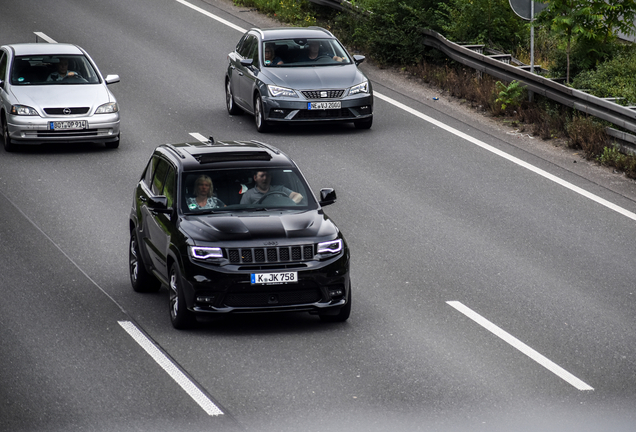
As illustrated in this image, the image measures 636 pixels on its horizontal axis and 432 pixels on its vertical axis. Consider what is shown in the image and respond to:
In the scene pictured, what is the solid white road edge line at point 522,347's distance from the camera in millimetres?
9602

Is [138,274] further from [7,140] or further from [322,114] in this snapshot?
[322,114]

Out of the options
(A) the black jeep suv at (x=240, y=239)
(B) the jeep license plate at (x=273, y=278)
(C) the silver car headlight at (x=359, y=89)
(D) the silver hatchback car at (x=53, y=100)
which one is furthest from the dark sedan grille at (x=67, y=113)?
(B) the jeep license plate at (x=273, y=278)

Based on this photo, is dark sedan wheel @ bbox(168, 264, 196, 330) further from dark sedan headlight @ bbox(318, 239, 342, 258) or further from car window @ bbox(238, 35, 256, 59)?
car window @ bbox(238, 35, 256, 59)

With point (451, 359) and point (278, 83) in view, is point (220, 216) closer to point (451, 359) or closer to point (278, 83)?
point (451, 359)

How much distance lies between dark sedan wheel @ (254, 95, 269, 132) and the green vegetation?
4.07 m

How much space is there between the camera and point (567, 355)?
10.3m

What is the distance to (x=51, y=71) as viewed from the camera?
20.2 meters

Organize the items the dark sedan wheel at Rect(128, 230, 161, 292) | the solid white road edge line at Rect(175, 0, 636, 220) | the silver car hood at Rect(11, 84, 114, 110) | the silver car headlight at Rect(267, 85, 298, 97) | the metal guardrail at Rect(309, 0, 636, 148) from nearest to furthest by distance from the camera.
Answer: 1. the dark sedan wheel at Rect(128, 230, 161, 292)
2. the solid white road edge line at Rect(175, 0, 636, 220)
3. the metal guardrail at Rect(309, 0, 636, 148)
4. the silver car hood at Rect(11, 84, 114, 110)
5. the silver car headlight at Rect(267, 85, 298, 97)

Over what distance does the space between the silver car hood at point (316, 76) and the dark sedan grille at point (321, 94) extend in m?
0.07

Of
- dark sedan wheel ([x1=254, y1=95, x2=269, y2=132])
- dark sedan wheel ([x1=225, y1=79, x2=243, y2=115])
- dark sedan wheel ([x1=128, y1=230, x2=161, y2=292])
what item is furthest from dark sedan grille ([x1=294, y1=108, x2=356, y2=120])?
dark sedan wheel ([x1=128, y1=230, x2=161, y2=292])

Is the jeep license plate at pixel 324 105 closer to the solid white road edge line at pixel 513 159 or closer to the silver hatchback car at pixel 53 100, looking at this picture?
the solid white road edge line at pixel 513 159

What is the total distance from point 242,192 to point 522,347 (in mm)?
3090

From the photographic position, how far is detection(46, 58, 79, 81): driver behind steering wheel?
20.2 m

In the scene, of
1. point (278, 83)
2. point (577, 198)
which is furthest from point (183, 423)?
point (278, 83)
